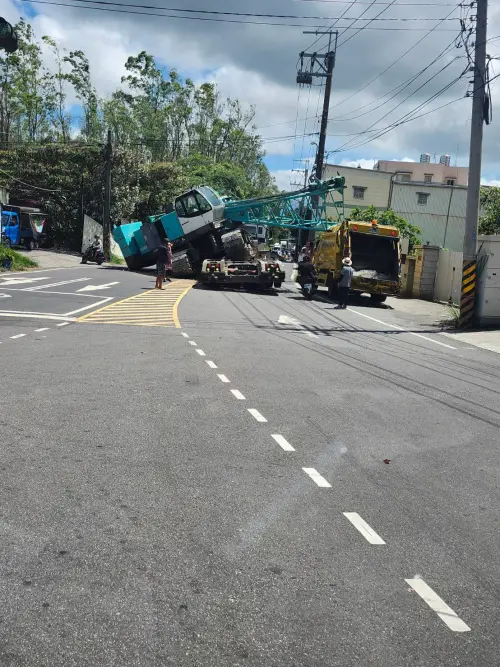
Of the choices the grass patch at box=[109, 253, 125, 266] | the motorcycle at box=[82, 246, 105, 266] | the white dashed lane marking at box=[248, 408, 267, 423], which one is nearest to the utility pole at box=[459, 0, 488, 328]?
the white dashed lane marking at box=[248, 408, 267, 423]

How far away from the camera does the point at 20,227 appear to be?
43188 millimetres

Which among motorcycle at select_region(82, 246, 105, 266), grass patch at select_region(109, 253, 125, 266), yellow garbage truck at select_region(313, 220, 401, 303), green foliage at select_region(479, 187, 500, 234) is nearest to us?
yellow garbage truck at select_region(313, 220, 401, 303)

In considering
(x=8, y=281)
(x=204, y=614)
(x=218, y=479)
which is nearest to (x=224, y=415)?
(x=218, y=479)

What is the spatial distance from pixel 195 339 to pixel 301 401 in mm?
5058

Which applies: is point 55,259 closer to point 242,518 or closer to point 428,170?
point 242,518

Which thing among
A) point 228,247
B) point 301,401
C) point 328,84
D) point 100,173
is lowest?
point 301,401

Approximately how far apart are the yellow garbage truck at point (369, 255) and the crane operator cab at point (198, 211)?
6914mm

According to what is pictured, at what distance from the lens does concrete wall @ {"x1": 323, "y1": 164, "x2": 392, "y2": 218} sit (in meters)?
59.5

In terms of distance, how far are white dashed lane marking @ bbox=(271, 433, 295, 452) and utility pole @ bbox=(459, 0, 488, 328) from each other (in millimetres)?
13731

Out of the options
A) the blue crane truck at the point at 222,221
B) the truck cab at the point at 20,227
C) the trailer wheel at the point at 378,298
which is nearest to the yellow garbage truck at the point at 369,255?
the trailer wheel at the point at 378,298

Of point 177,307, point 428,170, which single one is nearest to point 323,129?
point 177,307

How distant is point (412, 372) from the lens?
1125 centimetres

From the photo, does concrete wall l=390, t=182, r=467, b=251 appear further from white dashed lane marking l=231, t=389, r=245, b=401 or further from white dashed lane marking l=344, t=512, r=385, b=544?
white dashed lane marking l=344, t=512, r=385, b=544

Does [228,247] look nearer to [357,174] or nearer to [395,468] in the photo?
[395,468]
